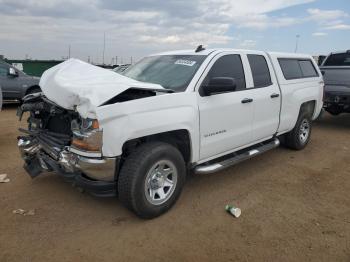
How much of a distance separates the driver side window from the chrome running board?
3.08 ft

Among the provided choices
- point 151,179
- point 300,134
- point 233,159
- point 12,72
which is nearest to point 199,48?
point 233,159

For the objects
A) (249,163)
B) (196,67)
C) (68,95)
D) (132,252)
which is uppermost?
(196,67)

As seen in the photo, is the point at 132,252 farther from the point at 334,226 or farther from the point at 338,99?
the point at 338,99

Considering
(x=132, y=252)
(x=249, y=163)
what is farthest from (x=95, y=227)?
(x=249, y=163)

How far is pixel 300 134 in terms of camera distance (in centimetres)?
650

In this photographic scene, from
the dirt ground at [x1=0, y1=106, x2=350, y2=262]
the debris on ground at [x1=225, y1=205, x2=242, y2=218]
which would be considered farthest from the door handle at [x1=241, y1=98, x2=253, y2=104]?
the debris on ground at [x1=225, y1=205, x2=242, y2=218]

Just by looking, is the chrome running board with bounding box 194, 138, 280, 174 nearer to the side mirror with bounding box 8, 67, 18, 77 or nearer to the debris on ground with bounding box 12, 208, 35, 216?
the debris on ground with bounding box 12, 208, 35, 216

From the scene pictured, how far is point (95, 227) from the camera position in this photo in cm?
360

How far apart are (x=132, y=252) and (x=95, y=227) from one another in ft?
2.07

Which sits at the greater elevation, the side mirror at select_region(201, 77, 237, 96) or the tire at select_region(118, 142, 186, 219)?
the side mirror at select_region(201, 77, 237, 96)

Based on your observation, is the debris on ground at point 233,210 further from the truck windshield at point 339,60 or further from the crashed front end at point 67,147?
the truck windshield at point 339,60

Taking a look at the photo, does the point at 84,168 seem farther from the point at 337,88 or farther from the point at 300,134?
the point at 337,88

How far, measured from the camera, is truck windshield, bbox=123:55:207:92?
4172 millimetres

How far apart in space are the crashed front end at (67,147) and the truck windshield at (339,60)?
337 inches
